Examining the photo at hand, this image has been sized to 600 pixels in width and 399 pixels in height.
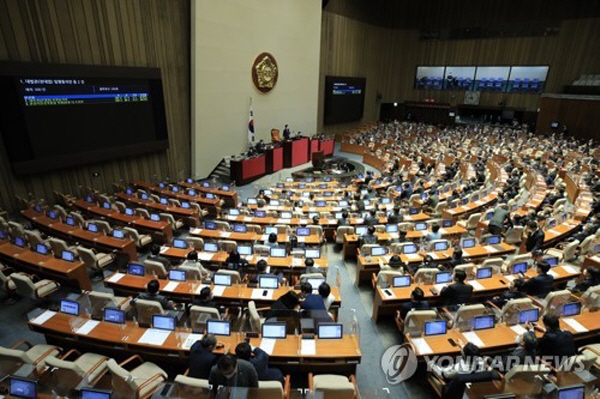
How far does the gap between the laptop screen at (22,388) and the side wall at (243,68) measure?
1474cm

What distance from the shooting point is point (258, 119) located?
2145cm

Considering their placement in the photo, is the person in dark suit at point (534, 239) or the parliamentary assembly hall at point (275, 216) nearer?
the parliamentary assembly hall at point (275, 216)

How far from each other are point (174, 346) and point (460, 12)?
3660 centimetres

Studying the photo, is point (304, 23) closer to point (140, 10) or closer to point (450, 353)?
point (140, 10)

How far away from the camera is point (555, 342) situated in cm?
514

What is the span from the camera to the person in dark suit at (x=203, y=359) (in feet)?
15.4

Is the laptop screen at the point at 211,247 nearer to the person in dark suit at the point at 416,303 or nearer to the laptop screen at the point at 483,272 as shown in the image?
the person in dark suit at the point at 416,303

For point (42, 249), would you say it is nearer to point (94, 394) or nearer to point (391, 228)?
point (94, 394)

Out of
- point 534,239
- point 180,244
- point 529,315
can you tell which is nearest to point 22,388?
point 180,244

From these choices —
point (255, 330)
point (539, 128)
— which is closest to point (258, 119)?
point (255, 330)

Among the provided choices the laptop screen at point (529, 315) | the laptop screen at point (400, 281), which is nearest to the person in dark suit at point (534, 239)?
the laptop screen at point (529, 315)

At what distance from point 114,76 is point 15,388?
12.6 m

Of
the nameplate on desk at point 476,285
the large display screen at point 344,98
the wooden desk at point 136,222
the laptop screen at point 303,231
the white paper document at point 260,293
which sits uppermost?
the large display screen at point 344,98

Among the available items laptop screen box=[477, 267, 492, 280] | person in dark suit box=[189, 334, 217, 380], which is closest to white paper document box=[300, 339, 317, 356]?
person in dark suit box=[189, 334, 217, 380]
